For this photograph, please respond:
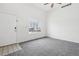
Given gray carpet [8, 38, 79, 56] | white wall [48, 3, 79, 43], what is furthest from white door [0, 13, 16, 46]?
white wall [48, 3, 79, 43]

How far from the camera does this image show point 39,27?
266 inches

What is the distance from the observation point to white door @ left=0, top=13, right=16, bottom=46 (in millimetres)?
3834

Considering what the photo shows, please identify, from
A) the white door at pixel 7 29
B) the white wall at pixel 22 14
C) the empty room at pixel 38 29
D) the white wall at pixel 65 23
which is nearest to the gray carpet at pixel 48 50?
the empty room at pixel 38 29

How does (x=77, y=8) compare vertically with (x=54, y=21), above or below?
above

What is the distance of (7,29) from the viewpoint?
404 centimetres

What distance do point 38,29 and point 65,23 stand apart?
248cm

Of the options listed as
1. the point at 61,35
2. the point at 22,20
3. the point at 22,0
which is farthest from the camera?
the point at 61,35

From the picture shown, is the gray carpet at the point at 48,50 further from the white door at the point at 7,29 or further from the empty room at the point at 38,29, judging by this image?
the white door at the point at 7,29

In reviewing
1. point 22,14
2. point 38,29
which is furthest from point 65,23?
point 22,14

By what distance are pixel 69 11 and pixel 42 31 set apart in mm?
2983

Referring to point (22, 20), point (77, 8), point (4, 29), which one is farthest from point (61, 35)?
point (4, 29)

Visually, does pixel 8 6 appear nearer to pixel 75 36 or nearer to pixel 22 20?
pixel 22 20

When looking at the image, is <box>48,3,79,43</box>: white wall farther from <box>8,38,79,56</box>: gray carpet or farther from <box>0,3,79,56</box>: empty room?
<box>8,38,79,56</box>: gray carpet

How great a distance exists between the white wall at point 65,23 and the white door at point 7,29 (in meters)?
3.77
